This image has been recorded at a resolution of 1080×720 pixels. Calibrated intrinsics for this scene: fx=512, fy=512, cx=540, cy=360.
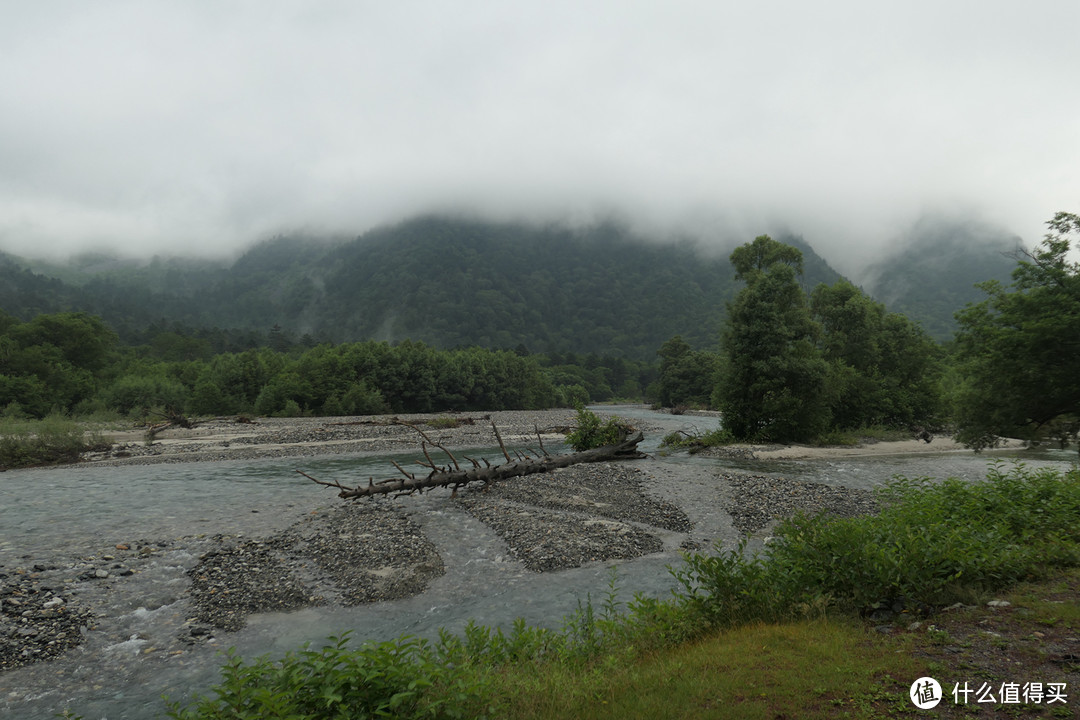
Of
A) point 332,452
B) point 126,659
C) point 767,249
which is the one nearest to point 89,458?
point 332,452

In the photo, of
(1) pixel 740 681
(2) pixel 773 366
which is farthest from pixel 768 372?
(1) pixel 740 681

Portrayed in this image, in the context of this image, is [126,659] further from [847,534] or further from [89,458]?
[89,458]

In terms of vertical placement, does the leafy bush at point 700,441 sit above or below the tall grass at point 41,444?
below

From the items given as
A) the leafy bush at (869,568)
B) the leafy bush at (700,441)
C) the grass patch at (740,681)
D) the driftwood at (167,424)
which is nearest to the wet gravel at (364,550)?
the leafy bush at (869,568)

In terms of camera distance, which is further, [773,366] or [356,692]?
[773,366]

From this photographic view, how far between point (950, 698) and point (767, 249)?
170 ft

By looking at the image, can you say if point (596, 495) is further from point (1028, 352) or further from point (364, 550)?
point (1028, 352)

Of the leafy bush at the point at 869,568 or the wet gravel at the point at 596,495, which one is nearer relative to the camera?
the leafy bush at the point at 869,568

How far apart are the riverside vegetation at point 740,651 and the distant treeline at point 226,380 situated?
78304mm

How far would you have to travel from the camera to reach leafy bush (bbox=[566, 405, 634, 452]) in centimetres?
3769

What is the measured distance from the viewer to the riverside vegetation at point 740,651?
18.1ft

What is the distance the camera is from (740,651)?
23.6 feet

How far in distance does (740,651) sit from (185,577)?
14334 millimetres

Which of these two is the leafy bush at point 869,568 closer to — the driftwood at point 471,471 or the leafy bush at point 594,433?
the driftwood at point 471,471
